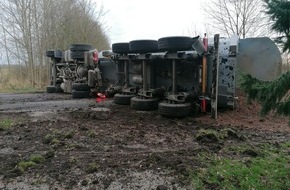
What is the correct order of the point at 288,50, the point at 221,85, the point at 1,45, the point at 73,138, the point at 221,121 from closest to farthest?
the point at 288,50 → the point at 73,138 → the point at 221,121 → the point at 221,85 → the point at 1,45

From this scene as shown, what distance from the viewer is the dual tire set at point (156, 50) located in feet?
20.5

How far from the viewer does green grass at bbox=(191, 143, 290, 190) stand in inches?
114

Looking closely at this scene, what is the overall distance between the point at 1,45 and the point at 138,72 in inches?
582

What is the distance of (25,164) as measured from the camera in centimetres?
341

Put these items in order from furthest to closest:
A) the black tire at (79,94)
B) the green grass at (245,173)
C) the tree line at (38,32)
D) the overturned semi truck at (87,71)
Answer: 1. the tree line at (38,32)
2. the black tire at (79,94)
3. the overturned semi truck at (87,71)
4. the green grass at (245,173)

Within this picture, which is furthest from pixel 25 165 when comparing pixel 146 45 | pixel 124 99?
pixel 124 99

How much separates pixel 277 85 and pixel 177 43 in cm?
→ 389

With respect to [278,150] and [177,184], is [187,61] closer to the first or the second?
[278,150]

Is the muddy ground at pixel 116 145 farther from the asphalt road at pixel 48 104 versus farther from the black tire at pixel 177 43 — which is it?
the black tire at pixel 177 43

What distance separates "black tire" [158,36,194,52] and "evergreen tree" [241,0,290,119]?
3590 millimetres

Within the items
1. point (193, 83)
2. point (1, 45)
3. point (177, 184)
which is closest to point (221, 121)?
point (193, 83)

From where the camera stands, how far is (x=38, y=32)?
61.2ft

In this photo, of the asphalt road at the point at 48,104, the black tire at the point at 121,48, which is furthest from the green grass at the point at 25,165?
the black tire at the point at 121,48

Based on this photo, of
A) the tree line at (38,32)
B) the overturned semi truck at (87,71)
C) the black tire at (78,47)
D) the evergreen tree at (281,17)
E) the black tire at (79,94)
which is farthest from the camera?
the tree line at (38,32)
